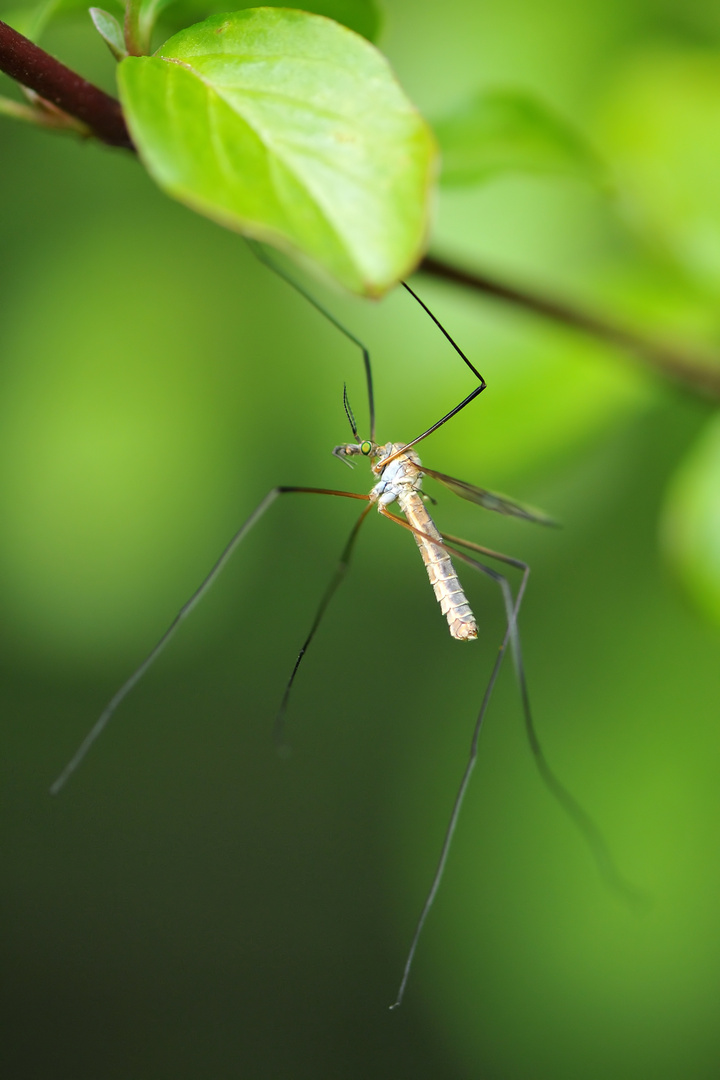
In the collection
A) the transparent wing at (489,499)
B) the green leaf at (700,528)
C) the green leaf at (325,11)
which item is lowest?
the transparent wing at (489,499)

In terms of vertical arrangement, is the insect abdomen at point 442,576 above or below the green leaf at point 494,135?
below

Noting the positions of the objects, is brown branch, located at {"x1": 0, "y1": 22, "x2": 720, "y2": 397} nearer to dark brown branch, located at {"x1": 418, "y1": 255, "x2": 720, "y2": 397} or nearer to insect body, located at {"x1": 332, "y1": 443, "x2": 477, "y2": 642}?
dark brown branch, located at {"x1": 418, "y1": 255, "x2": 720, "y2": 397}

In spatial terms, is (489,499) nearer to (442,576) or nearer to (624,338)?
(442,576)

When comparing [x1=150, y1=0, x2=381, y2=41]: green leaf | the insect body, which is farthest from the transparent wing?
[x1=150, y1=0, x2=381, y2=41]: green leaf

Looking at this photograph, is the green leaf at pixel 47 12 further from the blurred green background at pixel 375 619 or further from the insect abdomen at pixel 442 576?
the blurred green background at pixel 375 619

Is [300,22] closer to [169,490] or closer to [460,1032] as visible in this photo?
[169,490]

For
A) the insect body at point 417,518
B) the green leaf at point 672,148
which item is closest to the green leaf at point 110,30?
the insect body at point 417,518

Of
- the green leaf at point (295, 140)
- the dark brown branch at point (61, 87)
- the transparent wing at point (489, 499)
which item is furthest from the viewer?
the transparent wing at point (489, 499)
